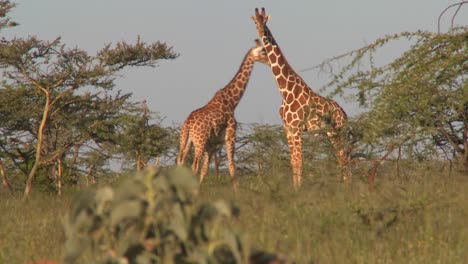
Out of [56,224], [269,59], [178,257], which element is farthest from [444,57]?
[178,257]

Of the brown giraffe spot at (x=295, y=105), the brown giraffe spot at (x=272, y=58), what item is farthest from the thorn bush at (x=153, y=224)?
the brown giraffe spot at (x=272, y=58)

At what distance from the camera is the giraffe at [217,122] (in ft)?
51.4

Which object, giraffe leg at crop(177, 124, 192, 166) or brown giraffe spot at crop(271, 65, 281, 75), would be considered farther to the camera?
giraffe leg at crop(177, 124, 192, 166)

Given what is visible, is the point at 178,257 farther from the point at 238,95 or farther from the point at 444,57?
the point at 238,95

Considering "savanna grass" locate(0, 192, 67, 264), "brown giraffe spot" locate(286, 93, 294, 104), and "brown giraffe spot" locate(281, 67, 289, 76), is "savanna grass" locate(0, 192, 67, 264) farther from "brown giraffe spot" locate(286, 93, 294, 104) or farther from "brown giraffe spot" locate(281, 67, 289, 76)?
"brown giraffe spot" locate(281, 67, 289, 76)

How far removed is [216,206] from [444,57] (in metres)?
6.98

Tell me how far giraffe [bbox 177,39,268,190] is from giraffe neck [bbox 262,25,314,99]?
1.18m

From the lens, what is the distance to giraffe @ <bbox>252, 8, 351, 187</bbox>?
12.4 metres

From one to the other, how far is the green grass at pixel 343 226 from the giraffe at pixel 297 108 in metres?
4.68

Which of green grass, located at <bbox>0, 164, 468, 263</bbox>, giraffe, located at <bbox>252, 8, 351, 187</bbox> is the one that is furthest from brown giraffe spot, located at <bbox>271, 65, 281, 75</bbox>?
green grass, located at <bbox>0, 164, 468, 263</bbox>

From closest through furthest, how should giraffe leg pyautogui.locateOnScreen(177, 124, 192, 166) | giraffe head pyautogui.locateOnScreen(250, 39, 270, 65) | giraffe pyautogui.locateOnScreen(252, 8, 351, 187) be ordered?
1. giraffe pyautogui.locateOnScreen(252, 8, 351, 187)
2. giraffe leg pyautogui.locateOnScreen(177, 124, 192, 166)
3. giraffe head pyautogui.locateOnScreen(250, 39, 270, 65)

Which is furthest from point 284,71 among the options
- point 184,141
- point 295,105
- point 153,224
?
point 153,224

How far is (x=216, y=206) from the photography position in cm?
234

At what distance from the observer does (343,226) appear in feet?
20.3
